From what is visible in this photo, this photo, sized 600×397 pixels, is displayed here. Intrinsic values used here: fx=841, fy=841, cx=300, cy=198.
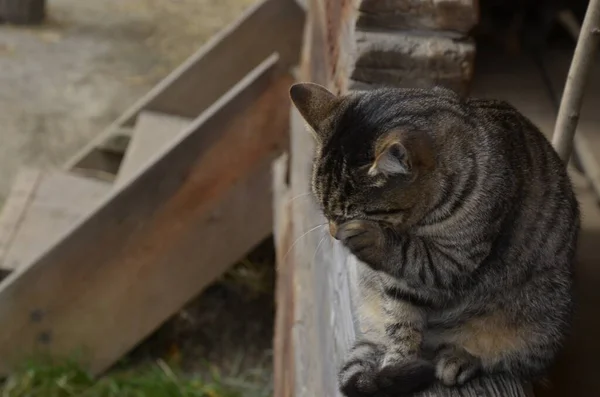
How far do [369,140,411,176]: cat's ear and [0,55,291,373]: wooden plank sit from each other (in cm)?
155

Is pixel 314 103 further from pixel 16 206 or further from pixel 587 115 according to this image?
pixel 16 206

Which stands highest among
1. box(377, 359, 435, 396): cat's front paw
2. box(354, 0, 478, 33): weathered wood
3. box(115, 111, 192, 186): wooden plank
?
box(354, 0, 478, 33): weathered wood

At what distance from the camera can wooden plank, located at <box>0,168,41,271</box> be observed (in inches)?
125

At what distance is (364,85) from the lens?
2008 mm

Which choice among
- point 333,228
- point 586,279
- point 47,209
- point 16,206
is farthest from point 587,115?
point 16,206

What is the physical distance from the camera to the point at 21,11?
5.26 meters

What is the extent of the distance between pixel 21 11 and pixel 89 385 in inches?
123

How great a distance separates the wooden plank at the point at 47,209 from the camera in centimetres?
314

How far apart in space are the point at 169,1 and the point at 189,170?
10.7 feet

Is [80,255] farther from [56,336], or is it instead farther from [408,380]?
[408,380]

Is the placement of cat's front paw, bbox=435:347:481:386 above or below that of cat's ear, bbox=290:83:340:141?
below

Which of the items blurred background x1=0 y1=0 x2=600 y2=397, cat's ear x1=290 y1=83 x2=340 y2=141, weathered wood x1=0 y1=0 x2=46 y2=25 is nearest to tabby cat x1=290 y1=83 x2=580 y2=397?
cat's ear x1=290 y1=83 x2=340 y2=141

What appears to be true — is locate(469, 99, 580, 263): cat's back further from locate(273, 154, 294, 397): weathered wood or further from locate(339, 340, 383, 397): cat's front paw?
locate(273, 154, 294, 397): weathered wood

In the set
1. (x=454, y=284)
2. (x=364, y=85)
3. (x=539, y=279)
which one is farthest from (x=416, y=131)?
(x=364, y=85)
